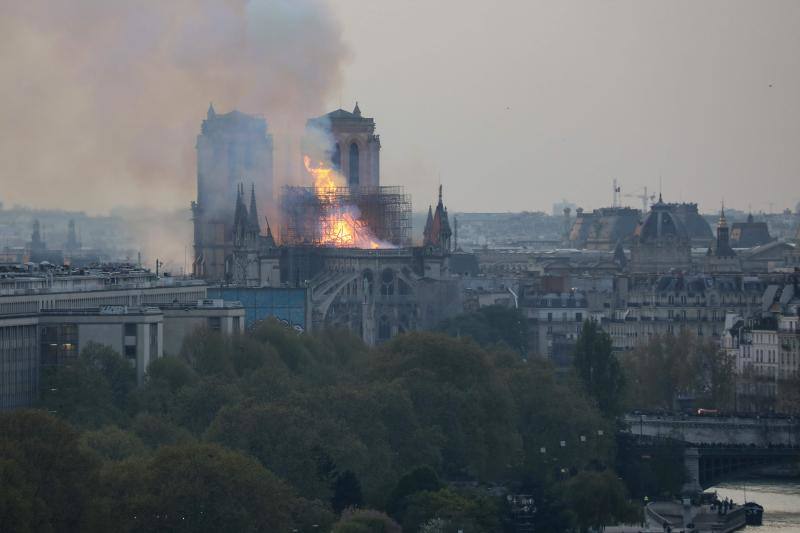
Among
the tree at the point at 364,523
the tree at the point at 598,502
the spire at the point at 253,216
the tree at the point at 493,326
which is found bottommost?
the tree at the point at 598,502

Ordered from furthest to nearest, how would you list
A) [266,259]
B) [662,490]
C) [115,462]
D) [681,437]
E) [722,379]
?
1. [266,259]
2. [722,379]
3. [681,437]
4. [662,490]
5. [115,462]

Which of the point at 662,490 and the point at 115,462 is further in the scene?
the point at 662,490

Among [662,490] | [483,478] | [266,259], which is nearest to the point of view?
[483,478]

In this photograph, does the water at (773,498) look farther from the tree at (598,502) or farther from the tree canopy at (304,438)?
the tree canopy at (304,438)

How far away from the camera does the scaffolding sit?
195 metres

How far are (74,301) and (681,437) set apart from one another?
70.3 feet

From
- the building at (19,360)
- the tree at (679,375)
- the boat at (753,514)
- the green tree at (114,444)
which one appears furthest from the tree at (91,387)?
the tree at (679,375)

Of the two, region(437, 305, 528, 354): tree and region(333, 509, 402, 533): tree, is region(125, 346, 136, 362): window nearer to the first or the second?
region(333, 509, 402, 533): tree

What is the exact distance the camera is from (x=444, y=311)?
189 m

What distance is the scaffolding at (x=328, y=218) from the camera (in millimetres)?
195375

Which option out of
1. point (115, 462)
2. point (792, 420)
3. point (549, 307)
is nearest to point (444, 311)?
point (549, 307)

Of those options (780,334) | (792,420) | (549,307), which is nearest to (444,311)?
(549,307)

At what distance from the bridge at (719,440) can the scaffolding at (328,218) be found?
190 ft

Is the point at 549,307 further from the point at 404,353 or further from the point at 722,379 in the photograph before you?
the point at 404,353
